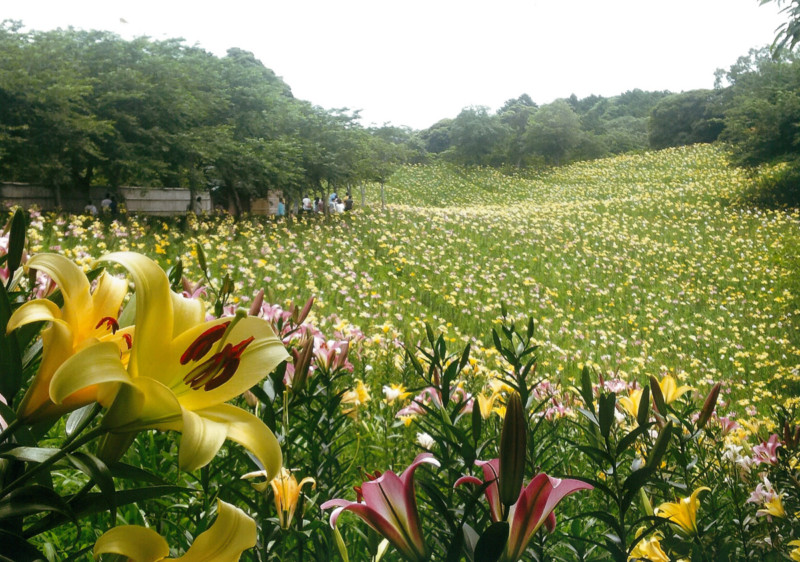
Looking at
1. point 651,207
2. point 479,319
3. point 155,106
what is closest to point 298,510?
point 479,319

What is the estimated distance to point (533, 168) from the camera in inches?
1154

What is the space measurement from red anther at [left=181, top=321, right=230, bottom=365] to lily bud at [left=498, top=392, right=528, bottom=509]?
0.22m

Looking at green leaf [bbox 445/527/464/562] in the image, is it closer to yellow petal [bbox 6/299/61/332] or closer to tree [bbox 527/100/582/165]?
yellow petal [bbox 6/299/61/332]

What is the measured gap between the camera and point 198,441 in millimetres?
361

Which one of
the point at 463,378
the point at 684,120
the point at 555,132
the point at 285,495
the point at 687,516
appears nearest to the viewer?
the point at 285,495

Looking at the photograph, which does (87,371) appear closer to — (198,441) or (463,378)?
(198,441)

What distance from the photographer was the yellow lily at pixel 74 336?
339 mm

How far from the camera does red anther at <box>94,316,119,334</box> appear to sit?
45cm

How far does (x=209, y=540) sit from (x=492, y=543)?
0.18 metres

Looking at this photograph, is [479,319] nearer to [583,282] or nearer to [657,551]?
[583,282]

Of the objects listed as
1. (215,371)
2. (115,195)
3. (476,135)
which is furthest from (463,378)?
(476,135)

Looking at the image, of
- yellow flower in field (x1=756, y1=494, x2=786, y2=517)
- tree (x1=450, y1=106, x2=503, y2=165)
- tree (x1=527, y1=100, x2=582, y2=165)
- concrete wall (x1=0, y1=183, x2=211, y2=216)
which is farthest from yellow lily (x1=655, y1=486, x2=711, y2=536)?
tree (x1=527, y1=100, x2=582, y2=165)

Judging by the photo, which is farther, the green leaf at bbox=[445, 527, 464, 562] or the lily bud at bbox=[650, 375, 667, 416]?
the lily bud at bbox=[650, 375, 667, 416]

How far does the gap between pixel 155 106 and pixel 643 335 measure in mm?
7585
